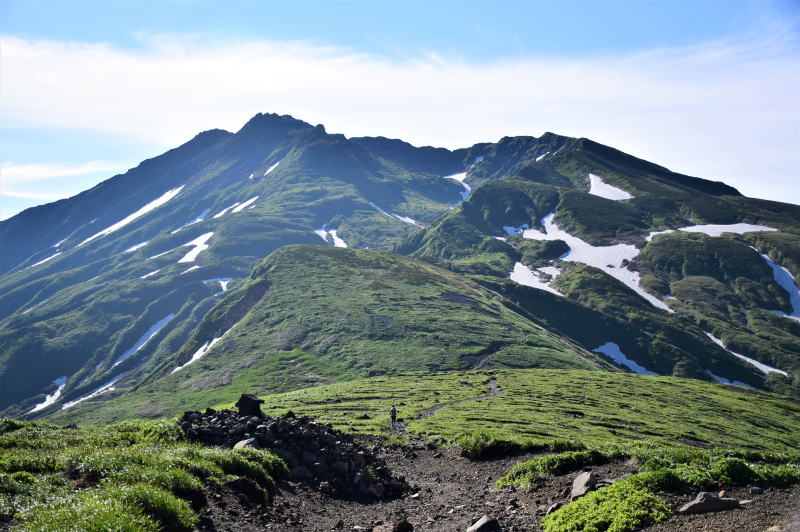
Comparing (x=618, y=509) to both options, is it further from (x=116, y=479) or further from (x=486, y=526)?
(x=116, y=479)

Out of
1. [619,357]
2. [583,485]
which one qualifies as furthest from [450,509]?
[619,357]

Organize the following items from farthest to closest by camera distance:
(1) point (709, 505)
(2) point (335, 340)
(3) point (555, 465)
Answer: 1. (2) point (335, 340)
2. (3) point (555, 465)
3. (1) point (709, 505)

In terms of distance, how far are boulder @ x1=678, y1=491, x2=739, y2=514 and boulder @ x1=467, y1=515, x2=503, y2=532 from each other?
5.65 metres

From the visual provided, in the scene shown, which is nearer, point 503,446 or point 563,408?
point 503,446

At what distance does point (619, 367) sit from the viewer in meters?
176

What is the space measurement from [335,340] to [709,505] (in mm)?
128442

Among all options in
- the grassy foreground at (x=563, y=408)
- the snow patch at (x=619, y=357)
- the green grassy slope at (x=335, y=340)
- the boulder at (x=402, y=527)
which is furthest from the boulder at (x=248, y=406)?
the snow patch at (x=619, y=357)

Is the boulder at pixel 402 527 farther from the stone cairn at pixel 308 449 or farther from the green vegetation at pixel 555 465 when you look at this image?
the stone cairn at pixel 308 449

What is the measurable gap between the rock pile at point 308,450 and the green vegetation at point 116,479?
152cm

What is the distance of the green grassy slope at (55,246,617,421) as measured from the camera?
120625 millimetres

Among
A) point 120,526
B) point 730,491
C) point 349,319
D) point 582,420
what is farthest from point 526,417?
point 349,319

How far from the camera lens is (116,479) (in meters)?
15.5

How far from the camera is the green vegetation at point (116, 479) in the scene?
1198cm

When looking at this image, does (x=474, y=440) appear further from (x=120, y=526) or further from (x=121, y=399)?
(x=121, y=399)
